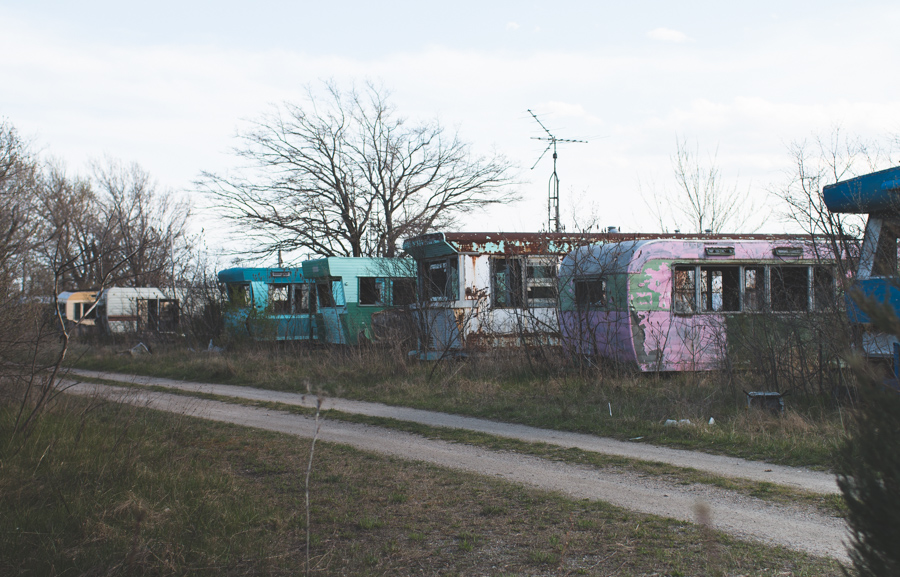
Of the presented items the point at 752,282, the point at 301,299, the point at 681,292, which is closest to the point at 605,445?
the point at 681,292

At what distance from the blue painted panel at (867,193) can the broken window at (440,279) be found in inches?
314

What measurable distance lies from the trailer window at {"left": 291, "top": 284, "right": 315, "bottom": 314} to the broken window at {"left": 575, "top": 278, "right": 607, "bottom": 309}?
1078 centimetres

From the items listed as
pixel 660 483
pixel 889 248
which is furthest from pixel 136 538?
pixel 889 248

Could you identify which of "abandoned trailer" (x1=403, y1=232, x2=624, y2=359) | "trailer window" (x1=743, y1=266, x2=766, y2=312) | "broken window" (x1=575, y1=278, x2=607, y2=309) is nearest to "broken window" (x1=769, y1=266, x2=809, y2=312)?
"trailer window" (x1=743, y1=266, x2=766, y2=312)

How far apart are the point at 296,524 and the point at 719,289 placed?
32.4 ft

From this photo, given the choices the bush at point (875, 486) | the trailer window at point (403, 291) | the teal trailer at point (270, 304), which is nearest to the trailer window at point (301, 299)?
the teal trailer at point (270, 304)

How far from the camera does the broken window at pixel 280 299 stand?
23006mm

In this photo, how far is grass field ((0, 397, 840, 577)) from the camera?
4574 millimetres

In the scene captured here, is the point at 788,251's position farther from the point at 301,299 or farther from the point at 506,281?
the point at 301,299

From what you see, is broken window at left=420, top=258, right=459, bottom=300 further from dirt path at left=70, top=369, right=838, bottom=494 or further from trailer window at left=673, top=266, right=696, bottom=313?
trailer window at left=673, top=266, right=696, bottom=313

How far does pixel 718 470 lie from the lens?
7.23 metres

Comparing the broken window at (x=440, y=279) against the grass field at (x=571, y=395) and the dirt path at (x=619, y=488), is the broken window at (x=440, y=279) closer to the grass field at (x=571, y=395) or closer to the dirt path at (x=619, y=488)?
the grass field at (x=571, y=395)

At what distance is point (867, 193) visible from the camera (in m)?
8.53

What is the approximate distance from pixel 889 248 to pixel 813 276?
4.63 m
